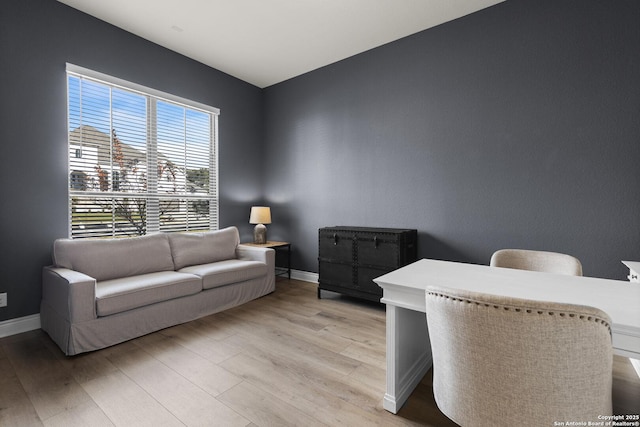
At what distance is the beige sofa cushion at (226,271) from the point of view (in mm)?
3051

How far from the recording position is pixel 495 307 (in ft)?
2.71

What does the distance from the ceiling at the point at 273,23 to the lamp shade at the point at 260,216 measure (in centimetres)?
201

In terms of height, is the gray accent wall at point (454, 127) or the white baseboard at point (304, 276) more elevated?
the gray accent wall at point (454, 127)

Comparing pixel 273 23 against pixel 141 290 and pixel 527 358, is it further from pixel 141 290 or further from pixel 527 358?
pixel 527 358

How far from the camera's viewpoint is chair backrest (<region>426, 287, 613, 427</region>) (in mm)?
A: 773

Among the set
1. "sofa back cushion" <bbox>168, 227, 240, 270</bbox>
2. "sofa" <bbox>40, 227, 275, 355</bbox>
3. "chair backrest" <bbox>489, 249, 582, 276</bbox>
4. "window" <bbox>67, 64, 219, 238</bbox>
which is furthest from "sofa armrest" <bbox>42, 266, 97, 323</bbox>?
"chair backrest" <bbox>489, 249, 582, 276</bbox>

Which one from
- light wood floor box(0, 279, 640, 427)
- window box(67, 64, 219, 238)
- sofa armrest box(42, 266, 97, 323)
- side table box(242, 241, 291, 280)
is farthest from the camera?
side table box(242, 241, 291, 280)

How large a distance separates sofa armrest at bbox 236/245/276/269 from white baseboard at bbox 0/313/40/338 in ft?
6.53

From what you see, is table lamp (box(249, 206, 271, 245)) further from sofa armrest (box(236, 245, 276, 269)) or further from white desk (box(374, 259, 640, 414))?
white desk (box(374, 259, 640, 414))

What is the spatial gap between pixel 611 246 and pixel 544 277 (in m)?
1.51

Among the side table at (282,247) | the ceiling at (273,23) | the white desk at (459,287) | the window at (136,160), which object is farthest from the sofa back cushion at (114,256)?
the white desk at (459,287)

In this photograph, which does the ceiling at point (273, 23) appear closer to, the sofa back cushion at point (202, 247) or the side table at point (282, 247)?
the sofa back cushion at point (202, 247)

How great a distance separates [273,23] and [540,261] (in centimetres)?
322

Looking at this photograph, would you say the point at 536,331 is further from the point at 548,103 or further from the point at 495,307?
the point at 548,103
